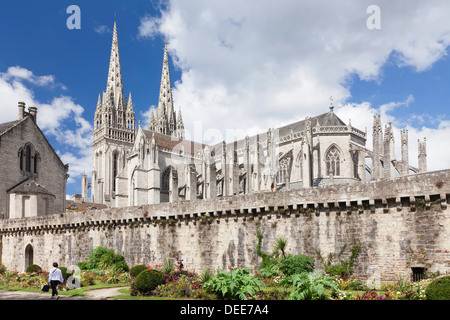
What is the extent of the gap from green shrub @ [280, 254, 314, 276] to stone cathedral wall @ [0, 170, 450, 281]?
0.44 metres

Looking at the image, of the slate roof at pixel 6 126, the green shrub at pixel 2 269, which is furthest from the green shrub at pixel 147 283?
the slate roof at pixel 6 126

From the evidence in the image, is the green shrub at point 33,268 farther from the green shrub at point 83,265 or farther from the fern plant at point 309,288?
the fern plant at point 309,288

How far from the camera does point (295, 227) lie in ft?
59.8

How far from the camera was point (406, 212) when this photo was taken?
15711 mm

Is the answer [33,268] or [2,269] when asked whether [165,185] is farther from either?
[33,268]

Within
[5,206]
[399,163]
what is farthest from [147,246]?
[399,163]

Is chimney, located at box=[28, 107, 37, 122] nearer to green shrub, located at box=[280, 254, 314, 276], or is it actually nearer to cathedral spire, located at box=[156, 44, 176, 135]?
green shrub, located at box=[280, 254, 314, 276]

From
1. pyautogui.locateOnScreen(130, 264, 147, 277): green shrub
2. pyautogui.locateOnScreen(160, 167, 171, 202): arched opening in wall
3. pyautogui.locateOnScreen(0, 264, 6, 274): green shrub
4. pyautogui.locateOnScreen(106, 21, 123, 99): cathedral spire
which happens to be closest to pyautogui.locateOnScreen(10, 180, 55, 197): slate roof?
pyautogui.locateOnScreen(0, 264, 6, 274): green shrub

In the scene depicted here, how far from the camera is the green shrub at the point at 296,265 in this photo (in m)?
16.8

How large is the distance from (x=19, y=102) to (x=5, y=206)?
31.6ft

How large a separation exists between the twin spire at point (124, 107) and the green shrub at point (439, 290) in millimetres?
79934

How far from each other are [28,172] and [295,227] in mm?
27005

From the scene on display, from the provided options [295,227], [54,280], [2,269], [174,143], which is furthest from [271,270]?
[174,143]
